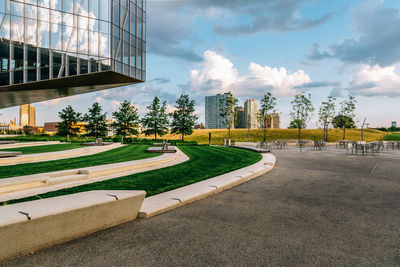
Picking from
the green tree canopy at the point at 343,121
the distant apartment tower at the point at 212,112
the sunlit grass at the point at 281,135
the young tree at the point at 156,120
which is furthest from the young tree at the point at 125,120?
the distant apartment tower at the point at 212,112

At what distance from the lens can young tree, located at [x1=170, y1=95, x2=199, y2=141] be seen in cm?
3934

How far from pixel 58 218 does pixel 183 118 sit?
120 feet

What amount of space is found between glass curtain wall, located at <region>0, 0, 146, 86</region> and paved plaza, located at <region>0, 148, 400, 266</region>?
26706 millimetres

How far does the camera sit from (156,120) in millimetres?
39406

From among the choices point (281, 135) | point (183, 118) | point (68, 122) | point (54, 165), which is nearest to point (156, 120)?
point (183, 118)

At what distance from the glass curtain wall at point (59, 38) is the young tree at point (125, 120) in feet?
37.0

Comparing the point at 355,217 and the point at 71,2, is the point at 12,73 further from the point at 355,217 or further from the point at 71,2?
A: the point at 355,217

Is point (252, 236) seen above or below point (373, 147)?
below

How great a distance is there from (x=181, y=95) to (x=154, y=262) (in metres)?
38.3

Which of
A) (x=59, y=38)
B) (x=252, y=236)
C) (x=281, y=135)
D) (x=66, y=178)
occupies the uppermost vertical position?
(x=59, y=38)

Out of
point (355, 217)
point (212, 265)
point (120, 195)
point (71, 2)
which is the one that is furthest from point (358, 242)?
point (71, 2)

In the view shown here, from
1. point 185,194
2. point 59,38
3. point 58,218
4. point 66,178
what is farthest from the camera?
point 59,38

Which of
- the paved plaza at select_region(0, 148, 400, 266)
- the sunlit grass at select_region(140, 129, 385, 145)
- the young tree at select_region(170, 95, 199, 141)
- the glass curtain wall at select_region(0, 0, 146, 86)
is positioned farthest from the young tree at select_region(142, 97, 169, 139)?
the paved plaza at select_region(0, 148, 400, 266)

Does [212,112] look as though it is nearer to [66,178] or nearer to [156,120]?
[156,120]
